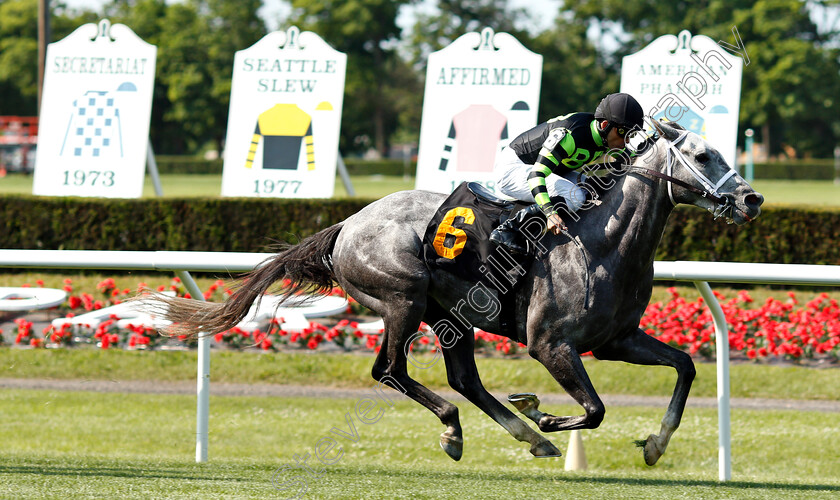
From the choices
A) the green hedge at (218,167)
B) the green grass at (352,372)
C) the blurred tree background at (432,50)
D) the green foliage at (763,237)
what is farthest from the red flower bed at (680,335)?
the blurred tree background at (432,50)

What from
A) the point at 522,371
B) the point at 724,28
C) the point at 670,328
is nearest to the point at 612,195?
the point at 522,371

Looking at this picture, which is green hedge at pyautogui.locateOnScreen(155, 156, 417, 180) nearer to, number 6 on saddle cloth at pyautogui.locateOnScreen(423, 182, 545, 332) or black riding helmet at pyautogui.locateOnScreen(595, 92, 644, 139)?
number 6 on saddle cloth at pyautogui.locateOnScreen(423, 182, 545, 332)

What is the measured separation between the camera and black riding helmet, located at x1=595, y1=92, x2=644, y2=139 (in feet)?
11.0

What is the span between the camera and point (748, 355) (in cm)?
652

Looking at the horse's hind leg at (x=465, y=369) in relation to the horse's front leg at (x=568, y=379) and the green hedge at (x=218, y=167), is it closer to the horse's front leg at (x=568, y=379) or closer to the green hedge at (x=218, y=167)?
the horse's front leg at (x=568, y=379)

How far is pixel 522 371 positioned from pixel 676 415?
122 inches

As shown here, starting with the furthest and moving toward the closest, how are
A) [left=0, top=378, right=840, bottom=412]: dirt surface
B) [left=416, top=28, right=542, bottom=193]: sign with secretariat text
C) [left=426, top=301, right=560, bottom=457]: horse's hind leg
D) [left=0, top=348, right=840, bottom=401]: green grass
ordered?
[left=416, top=28, right=542, bottom=193]: sign with secretariat text, [left=0, top=348, right=840, bottom=401]: green grass, [left=0, top=378, right=840, bottom=412]: dirt surface, [left=426, top=301, right=560, bottom=457]: horse's hind leg

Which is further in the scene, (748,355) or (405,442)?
(748,355)

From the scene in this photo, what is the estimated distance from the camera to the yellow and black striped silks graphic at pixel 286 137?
9305 millimetres

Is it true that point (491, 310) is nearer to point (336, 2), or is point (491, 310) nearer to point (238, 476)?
point (238, 476)

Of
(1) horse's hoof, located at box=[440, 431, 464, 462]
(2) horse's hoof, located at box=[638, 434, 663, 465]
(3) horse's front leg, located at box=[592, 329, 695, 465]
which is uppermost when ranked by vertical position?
(3) horse's front leg, located at box=[592, 329, 695, 465]

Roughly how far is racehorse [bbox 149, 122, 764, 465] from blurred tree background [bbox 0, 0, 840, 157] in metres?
38.0

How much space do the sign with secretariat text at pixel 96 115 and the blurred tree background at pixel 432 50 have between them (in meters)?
32.5

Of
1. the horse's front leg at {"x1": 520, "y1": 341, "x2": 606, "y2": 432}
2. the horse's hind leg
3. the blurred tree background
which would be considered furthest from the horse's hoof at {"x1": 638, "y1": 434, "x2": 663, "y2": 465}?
the blurred tree background
